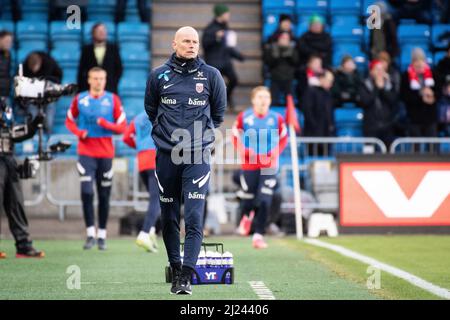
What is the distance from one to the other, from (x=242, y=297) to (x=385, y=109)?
45.1ft

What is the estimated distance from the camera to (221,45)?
2272cm

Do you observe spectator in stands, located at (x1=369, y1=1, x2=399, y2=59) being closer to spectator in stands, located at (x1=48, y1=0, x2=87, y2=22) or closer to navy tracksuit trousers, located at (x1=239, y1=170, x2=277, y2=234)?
spectator in stands, located at (x1=48, y1=0, x2=87, y2=22)

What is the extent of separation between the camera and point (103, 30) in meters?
22.1

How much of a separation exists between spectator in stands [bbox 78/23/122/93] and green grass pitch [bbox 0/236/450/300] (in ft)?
17.2

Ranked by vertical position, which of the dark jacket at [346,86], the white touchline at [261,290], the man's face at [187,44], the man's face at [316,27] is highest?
the man's face at [316,27]

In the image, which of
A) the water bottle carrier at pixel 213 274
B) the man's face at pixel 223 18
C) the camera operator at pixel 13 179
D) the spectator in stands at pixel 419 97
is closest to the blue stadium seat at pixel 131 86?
the man's face at pixel 223 18

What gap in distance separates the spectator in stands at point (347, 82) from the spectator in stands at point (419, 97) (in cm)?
95

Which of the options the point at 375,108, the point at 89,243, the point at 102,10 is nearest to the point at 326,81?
the point at 375,108

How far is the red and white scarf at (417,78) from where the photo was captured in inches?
909

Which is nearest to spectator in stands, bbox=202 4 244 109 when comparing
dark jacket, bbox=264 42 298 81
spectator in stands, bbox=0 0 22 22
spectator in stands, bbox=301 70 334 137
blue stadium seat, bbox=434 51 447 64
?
dark jacket, bbox=264 42 298 81

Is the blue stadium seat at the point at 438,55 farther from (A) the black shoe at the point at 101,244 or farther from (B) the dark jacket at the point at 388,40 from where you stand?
(A) the black shoe at the point at 101,244

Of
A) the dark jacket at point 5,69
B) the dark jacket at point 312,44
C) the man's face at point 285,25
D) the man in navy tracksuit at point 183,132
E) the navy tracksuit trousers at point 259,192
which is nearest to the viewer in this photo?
the man in navy tracksuit at point 183,132

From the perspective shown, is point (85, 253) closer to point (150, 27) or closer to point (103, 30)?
point (103, 30)

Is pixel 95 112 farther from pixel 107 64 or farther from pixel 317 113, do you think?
pixel 317 113
